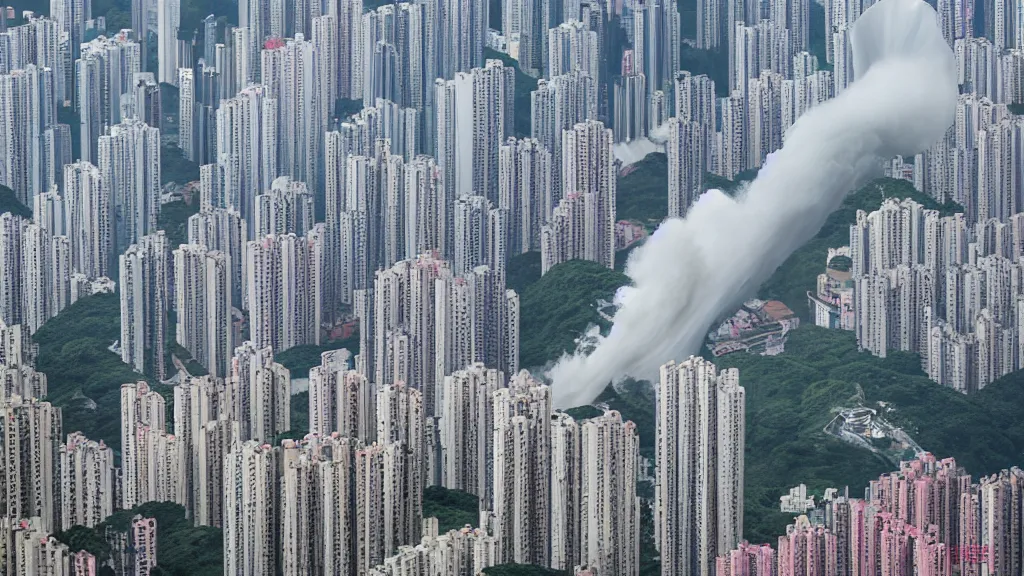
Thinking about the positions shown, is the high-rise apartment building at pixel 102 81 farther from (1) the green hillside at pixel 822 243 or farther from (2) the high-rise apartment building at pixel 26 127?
(1) the green hillside at pixel 822 243

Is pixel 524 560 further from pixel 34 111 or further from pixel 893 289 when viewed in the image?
pixel 34 111

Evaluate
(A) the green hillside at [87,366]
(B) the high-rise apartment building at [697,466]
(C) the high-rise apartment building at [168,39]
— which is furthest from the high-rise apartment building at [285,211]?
(B) the high-rise apartment building at [697,466]

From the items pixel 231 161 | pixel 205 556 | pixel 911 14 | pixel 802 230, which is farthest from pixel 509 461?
pixel 911 14

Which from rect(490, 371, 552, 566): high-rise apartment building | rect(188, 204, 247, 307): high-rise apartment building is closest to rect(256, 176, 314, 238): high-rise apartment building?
rect(188, 204, 247, 307): high-rise apartment building

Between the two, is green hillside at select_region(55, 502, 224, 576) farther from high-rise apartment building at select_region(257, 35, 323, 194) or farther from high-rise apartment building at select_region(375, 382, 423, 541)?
high-rise apartment building at select_region(257, 35, 323, 194)

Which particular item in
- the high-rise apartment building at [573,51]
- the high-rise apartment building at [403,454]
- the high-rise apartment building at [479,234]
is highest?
the high-rise apartment building at [573,51]

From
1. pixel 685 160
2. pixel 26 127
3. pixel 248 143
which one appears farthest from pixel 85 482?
pixel 26 127

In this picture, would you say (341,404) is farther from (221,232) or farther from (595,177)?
(595,177)
